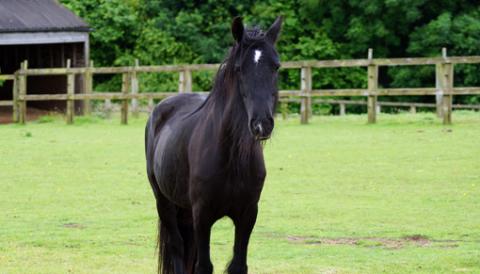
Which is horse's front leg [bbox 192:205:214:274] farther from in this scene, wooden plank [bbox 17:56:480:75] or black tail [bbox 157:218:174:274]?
wooden plank [bbox 17:56:480:75]

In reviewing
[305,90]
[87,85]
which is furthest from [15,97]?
[305,90]

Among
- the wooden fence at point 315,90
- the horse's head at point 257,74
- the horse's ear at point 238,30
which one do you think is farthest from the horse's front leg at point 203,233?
the wooden fence at point 315,90

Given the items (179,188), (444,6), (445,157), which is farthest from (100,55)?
(179,188)

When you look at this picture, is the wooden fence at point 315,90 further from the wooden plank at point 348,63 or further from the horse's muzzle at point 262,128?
the horse's muzzle at point 262,128

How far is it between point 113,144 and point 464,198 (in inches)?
371

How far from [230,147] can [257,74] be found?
0.64m

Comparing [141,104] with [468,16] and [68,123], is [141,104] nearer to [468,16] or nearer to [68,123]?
[68,123]

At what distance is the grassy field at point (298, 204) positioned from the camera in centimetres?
940

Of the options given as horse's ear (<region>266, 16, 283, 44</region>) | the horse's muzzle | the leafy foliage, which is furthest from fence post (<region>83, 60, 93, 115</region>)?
the horse's muzzle

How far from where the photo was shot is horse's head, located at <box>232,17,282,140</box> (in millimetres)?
6184

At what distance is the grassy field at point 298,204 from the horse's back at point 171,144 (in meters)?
1.19

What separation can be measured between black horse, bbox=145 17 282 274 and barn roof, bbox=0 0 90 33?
23.5 meters

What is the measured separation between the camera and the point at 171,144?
301 inches

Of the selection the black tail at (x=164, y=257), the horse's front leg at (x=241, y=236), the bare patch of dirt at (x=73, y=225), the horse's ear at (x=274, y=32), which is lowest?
the bare patch of dirt at (x=73, y=225)
